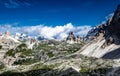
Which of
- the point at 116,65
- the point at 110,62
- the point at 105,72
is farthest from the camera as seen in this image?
the point at 110,62

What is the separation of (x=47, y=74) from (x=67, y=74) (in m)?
20.2

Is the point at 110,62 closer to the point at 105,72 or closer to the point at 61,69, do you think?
the point at 105,72

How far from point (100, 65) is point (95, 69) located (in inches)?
452

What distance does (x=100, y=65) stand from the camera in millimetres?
195125

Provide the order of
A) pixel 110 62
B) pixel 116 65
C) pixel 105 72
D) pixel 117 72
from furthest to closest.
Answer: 1. pixel 110 62
2. pixel 116 65
3. pixel 105 72
4. pixel 117 72

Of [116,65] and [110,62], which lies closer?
[116,65]

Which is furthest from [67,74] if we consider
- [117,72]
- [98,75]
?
[117,72]

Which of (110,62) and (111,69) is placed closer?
(111,69)

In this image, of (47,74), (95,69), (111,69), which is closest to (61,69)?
(47,74)

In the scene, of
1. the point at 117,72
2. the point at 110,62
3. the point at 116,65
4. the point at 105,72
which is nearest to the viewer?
the point at 117,72

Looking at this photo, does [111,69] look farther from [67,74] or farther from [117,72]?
[67,74]

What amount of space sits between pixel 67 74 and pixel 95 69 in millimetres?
22418

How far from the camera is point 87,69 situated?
19012cm

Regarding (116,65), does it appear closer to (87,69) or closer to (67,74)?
(87,69)
